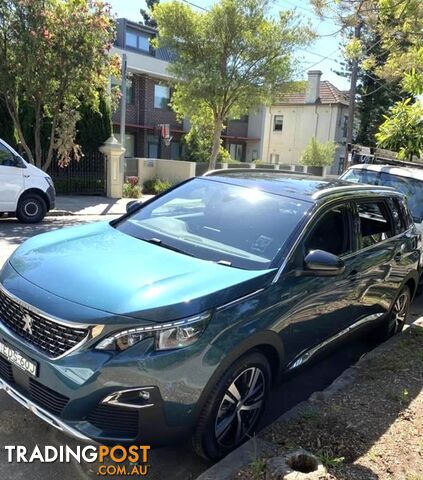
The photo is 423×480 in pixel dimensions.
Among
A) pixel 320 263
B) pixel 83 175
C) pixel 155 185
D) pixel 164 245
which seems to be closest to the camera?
pixel 320 263

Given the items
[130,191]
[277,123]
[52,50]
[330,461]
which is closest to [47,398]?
[330,461]

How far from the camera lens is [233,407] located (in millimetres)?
3002

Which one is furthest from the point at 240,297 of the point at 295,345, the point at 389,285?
the point at 389,285

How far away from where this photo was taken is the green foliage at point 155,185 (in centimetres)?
2136

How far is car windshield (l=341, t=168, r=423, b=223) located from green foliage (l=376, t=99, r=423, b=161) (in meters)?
2.77

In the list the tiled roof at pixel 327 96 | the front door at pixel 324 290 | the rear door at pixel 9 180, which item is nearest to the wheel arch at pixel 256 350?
the front door at pixel 324 290

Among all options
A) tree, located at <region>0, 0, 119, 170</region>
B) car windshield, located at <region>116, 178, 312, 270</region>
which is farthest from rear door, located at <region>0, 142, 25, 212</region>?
car windshield, located at <region>116, 178, 312, 270</region>

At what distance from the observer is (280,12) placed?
60.1ft

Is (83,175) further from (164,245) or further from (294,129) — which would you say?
(294,129)

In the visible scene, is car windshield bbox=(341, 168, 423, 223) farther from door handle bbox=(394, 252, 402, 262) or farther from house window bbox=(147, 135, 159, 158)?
house window bbox=(147, 135, 159, 158)

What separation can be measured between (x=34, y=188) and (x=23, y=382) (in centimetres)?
893

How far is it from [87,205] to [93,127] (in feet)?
13.3

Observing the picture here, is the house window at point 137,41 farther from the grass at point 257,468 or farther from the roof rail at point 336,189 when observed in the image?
the grass at point 257,468

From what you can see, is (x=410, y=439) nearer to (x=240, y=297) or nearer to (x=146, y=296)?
(x=240, y=297)
